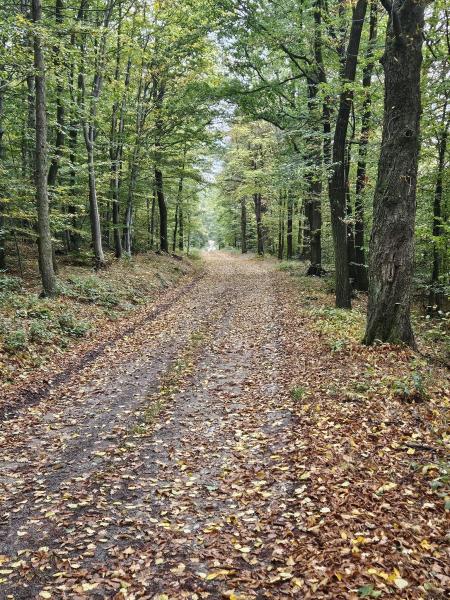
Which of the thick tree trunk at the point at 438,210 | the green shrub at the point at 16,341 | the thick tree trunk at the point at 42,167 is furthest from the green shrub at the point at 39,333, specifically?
the thick tree trunk at the point at 438,210

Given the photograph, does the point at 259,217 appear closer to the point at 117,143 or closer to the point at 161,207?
the point at 161,207

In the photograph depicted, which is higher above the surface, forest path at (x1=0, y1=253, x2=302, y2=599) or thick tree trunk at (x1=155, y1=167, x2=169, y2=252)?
thick tree trunk at (x1=155, y1=167, x2=169, y2=252)

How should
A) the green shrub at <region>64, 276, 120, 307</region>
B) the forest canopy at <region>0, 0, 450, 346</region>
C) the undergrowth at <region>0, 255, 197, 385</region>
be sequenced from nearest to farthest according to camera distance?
the forest canopy at <region>0, 0, 450, 346</region>, the undergrowth at <region>0, 255, 197, 385</region>, the green shrub at <region>64, 276, 120, 307</region>

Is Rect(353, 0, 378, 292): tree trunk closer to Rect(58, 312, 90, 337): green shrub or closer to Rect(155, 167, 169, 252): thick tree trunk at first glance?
Rect(58, 312, 90, 337): green shrub

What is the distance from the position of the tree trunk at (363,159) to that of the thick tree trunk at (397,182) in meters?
4.19

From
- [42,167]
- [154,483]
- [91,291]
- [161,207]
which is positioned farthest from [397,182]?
[161,207]

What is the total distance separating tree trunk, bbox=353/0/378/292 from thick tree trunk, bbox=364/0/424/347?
419cm

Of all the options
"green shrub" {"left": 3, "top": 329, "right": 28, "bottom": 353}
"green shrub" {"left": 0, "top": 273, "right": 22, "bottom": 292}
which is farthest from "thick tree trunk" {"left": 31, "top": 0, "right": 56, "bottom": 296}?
"green shrub" {"left": 3, "top": 329, "right": 28, "bottom": 353}

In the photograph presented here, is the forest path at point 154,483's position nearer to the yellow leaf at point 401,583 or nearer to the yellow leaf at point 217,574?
the yellow leaf at point 217,574

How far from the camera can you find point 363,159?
48.7 feet

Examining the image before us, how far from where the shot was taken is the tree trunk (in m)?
13.5

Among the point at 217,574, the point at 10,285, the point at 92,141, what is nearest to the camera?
the point at 217,574

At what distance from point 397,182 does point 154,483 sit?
6.62m

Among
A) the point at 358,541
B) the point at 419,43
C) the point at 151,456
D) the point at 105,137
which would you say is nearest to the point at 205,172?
the point at 105,137
